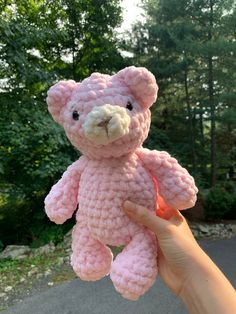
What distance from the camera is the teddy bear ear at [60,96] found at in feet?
3.55

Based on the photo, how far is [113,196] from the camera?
1059 millimetres

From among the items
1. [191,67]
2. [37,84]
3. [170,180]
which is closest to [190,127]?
[191,67]

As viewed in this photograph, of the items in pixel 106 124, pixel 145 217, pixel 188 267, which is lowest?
pixel 188 267

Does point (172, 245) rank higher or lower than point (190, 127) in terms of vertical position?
higher

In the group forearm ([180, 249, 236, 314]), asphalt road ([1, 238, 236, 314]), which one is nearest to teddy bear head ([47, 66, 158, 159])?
forearm ([180, 249, 236, 314])

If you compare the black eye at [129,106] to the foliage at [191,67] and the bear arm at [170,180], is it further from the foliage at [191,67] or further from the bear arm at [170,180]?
the foliage at [191,67]

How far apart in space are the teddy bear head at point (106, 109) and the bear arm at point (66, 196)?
10 centimetres

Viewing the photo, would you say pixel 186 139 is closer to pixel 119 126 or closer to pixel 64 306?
pixel 64 306

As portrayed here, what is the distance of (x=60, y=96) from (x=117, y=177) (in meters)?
0.30

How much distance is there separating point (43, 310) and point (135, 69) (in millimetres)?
3069

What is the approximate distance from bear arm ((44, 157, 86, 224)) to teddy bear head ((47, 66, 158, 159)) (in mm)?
95

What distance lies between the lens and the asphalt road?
11.2 feet

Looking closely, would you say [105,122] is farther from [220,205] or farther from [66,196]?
[220,205]

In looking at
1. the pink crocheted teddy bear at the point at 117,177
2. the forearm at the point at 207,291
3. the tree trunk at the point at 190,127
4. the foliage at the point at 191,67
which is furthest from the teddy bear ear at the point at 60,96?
the tree trunk at the point at 190,127
